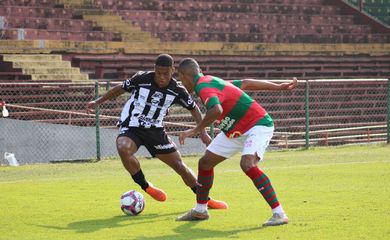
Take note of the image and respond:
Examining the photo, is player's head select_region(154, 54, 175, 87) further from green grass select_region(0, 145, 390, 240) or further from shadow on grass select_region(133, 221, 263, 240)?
shadow on grass select_region(133, 221, 263, 240)

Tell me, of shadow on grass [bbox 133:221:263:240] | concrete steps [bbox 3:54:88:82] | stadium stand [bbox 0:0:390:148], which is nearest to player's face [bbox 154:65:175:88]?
shadow on grass [bbox 133:221:263:240]

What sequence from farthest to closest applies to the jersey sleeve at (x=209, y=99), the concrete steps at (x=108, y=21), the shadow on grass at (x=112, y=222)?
the concrete steps at (x=108, y=21), the shadow on grass at (x=112, y=222), the jersey sleeve at (x=209, y=99)

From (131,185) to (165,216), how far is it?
3959 millimetres

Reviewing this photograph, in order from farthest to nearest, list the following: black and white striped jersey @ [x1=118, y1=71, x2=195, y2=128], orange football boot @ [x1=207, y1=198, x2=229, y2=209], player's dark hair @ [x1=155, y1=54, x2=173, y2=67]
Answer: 1. black and white striped jersey @ [x1=118, y1=71, x2=195, y2=128]
2. orange football boot @ [x1=207, y1=198, x2=229, y2=209]
3. player's dark hair @ [x1=155, y1=54, x2=173, y2=67]

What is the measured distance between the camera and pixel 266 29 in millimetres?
33625

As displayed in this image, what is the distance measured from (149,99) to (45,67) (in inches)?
601

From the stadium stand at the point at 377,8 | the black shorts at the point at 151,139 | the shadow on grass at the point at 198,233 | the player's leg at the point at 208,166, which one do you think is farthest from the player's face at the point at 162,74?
the stadium stand at the point at 377,8

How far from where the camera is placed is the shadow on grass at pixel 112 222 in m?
9.60

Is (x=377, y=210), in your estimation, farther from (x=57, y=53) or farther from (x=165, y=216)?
(x=57, y=53)

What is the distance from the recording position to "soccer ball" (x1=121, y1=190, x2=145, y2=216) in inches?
417

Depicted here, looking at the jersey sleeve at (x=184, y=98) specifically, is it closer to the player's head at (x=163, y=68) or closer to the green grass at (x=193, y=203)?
the player's head at (x=163, y=68)

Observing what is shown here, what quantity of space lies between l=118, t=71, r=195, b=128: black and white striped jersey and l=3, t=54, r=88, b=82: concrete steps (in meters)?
14.1

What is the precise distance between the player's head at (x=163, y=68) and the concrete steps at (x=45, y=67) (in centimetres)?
1453

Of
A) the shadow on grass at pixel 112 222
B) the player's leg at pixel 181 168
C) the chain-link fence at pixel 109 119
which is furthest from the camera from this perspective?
the chain-link fence at pixel 109 119
